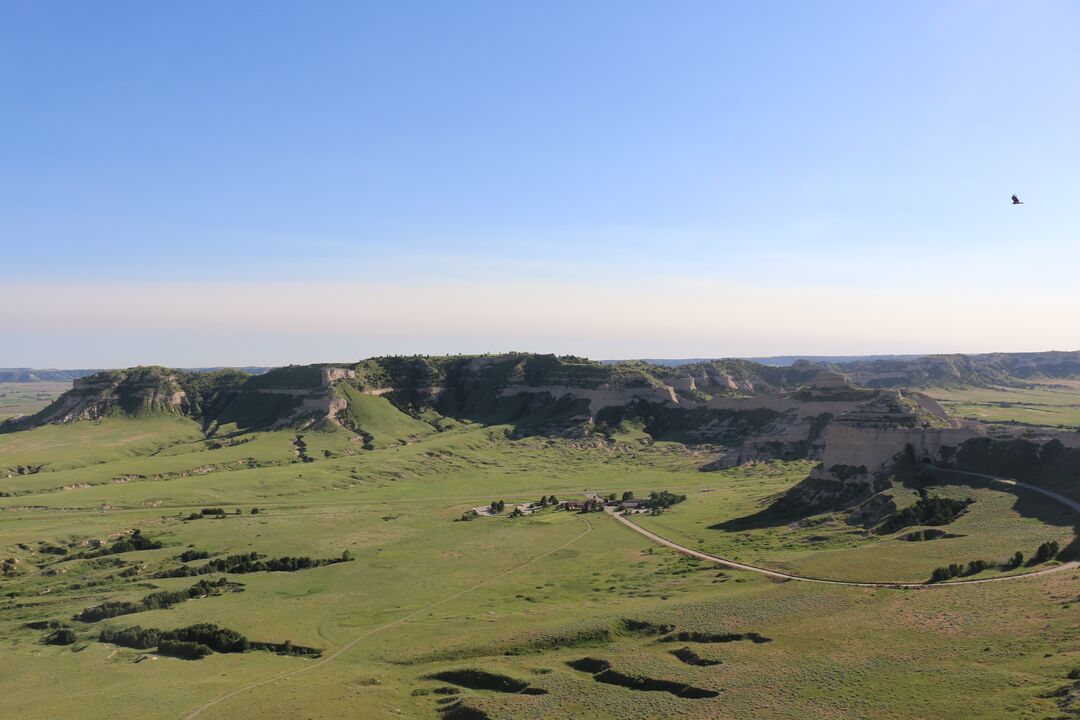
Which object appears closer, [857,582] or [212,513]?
[857,582]

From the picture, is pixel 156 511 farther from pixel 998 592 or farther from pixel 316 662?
pixel 998 592

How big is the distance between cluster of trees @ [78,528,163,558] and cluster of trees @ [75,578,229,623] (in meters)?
29.1

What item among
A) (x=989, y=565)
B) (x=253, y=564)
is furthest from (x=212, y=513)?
(x=989, y=565)

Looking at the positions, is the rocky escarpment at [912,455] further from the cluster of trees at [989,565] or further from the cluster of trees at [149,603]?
the cluster of trees at [149,603]

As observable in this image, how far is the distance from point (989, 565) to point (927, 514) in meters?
23.7

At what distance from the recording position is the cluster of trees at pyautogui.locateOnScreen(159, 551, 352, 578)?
363ft

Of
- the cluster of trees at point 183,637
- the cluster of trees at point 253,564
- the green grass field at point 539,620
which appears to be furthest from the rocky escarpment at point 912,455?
the cluster of trees at point 183,637

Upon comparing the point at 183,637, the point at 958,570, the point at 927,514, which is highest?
the point at 927,514

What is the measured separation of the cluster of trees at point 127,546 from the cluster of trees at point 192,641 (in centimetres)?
4312

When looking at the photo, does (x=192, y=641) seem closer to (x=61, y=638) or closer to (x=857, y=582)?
(x=61, y=638)

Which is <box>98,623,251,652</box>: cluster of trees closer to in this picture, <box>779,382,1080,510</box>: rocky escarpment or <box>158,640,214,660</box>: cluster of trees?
<box>158,640,214,660</box>: cluster of trees

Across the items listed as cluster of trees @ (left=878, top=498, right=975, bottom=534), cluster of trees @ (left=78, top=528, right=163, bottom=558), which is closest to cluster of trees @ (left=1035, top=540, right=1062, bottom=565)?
cluster of trees @ (left=878, top=498, right=975, bottom=534)

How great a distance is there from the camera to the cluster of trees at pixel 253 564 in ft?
363

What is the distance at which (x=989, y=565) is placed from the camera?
8000cm
